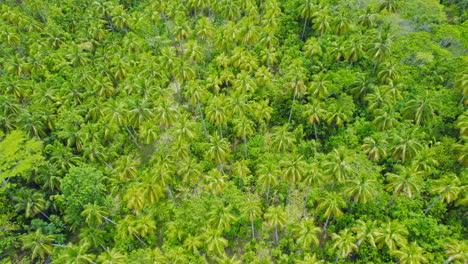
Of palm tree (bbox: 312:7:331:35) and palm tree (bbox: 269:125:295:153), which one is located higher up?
palm tree (bbox: 312:7:331:35)

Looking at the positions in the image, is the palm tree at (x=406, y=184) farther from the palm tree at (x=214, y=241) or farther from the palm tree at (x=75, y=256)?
the palm tree at (x=75, y=256)

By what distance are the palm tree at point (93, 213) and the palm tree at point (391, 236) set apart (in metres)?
31.6

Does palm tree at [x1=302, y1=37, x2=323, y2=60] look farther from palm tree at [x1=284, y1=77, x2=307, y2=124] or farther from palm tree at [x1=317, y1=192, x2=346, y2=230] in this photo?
palm tree at [x1=317, y1=192, x2=346, y2=230]

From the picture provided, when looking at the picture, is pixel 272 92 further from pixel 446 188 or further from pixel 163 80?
pixel 446 188

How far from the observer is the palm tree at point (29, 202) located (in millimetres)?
37812

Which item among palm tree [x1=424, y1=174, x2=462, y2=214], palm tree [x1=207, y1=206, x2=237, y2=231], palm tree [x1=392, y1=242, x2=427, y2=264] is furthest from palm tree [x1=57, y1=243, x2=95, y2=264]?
palm tree [x1=424, y1=174, x2=462, y2=214]

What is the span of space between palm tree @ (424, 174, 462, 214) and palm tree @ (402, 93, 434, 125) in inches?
355

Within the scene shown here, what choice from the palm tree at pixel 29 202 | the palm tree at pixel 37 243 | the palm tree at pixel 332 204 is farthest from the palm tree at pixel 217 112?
the palm tree at pixel 37 243

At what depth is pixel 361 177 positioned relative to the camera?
1304 inches

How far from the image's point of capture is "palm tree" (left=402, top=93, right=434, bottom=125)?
39.2 meters

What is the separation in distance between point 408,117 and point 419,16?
2304 cm

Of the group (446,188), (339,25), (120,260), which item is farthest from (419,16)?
(120,260)

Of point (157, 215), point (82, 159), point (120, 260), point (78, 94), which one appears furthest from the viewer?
point (78, 94)

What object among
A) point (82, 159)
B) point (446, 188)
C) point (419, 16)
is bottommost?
point (82, 159)
